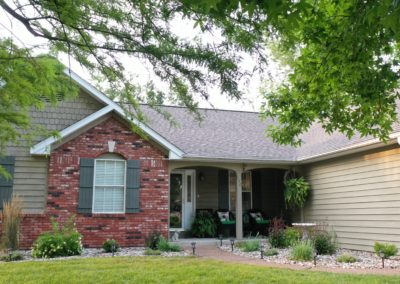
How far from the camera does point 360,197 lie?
11062 millimetres

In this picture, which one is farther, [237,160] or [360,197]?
[237,160]

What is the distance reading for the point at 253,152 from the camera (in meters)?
13.5

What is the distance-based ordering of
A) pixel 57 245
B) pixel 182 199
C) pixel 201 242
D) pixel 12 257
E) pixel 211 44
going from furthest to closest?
1. pixel 182 199
2. pixel 201 242
3. pixel 57 245
4. pixel 12 257
5. pixel 211 44

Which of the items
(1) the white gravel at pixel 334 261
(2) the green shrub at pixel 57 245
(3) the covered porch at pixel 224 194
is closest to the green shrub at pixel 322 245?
(1) the white gravel at pixel 334 261

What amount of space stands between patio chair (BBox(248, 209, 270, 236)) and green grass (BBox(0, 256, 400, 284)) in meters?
6.29

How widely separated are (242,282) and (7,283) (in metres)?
3.68

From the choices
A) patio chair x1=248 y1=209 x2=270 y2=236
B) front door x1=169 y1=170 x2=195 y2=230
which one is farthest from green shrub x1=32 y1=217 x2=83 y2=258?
patio chair x1=248 y1=209 x2=270 y2=236

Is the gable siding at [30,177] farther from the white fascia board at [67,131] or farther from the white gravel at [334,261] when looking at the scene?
the white gravel at [334,261]

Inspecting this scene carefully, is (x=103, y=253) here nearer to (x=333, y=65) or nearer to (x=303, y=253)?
(x=303, y=253)

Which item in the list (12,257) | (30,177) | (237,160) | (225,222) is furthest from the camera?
(225,222)

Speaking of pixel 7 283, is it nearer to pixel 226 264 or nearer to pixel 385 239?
pixel 226 264

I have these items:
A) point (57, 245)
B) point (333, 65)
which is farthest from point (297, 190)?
point (333, 65)

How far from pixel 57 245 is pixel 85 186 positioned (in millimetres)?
2212

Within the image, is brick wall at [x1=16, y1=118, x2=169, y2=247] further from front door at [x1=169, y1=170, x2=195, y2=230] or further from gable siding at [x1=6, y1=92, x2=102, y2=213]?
front door at [x1=169, y1=170, x2=195, y2=230]
